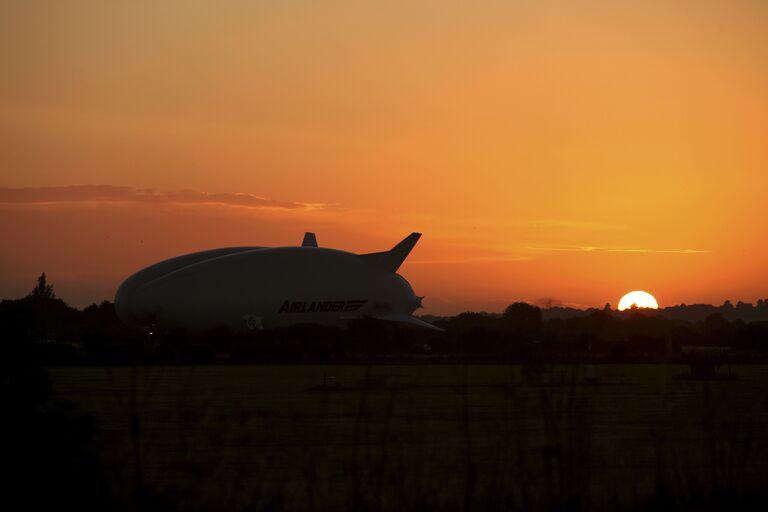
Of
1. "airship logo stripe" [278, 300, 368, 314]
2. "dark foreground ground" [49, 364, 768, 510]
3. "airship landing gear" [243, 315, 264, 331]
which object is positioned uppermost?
"airship logo stripe" [278, 300, 368, 314]

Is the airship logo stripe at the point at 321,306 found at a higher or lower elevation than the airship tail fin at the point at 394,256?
lower

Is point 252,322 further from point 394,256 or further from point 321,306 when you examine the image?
point 394,256

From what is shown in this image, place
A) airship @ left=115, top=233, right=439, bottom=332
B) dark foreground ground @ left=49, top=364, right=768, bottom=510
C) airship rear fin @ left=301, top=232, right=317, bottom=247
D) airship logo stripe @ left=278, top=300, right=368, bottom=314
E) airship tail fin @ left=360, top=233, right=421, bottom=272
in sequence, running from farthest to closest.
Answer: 1. airship rear fin @ left=301, top=232, right=317, bottom=247
2. airship tail fin @ left=360, top=233, right=421, bottom=272
3. airship logo stripe @ left=278, top=300, right=368, bottom=314
4. airship @ left=115, top=233, right=439, bottom=332
5. dark foreground ground @ left=49, top=364, right=768, bottom=510

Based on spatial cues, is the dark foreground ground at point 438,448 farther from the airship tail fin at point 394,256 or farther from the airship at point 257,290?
the airship tail fin at point 394,256

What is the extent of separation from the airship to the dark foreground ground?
73.1 m

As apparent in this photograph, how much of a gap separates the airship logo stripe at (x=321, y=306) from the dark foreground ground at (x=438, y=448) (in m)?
78.7

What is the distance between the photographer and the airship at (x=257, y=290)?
10331cm

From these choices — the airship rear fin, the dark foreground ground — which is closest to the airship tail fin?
the airship rear fin

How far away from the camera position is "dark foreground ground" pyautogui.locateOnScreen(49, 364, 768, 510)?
407 inches

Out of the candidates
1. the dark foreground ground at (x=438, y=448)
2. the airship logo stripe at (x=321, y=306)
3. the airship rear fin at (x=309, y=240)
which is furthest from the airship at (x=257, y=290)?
the dark foreground ground at (x=438, y=448)

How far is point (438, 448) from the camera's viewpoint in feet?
55.3

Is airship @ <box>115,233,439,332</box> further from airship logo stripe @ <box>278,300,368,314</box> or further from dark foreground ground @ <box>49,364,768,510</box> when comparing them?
dark foreground ground @ <box>49,364,768,510</box>

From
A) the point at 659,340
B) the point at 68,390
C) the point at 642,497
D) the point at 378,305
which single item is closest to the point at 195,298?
the point at 378,305

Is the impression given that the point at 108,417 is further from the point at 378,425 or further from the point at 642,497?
the point at 642,497
